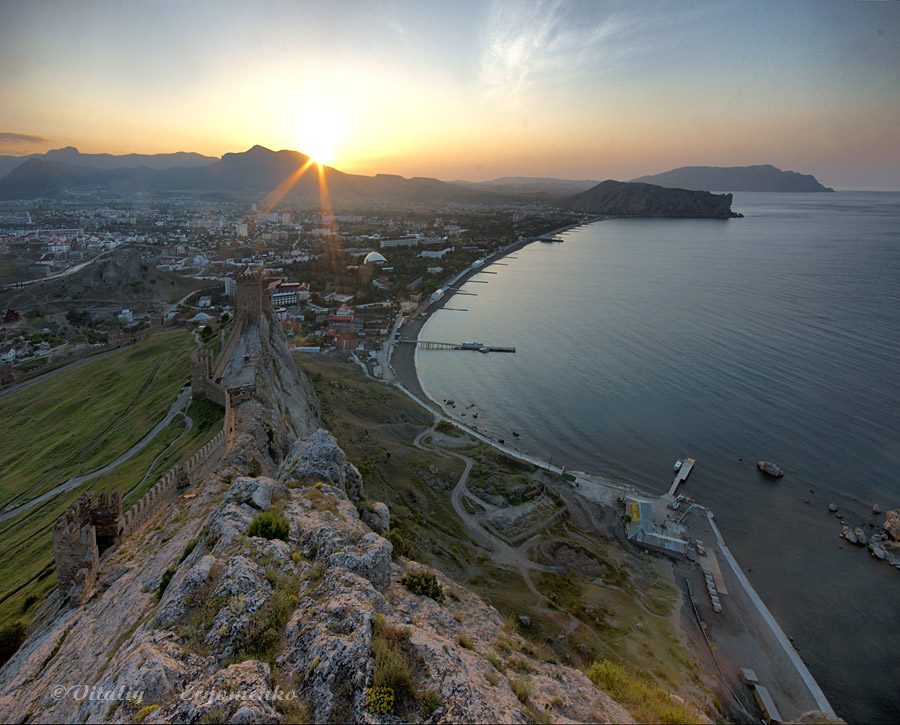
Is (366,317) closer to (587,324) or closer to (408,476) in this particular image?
(587,324)

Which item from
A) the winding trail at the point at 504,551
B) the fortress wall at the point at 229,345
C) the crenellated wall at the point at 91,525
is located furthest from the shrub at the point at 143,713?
the fortress wall at the point at 229,345

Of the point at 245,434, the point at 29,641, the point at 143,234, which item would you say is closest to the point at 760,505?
the point at 245,434

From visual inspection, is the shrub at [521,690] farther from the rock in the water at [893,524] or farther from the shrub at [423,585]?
the rock in the water at [893,524]

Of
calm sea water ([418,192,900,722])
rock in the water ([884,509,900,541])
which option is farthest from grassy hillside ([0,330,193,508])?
rock in the water ([884,509,900,541])

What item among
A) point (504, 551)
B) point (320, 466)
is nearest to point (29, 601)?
point (320, 466)

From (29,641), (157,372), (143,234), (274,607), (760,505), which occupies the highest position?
(274,607)
